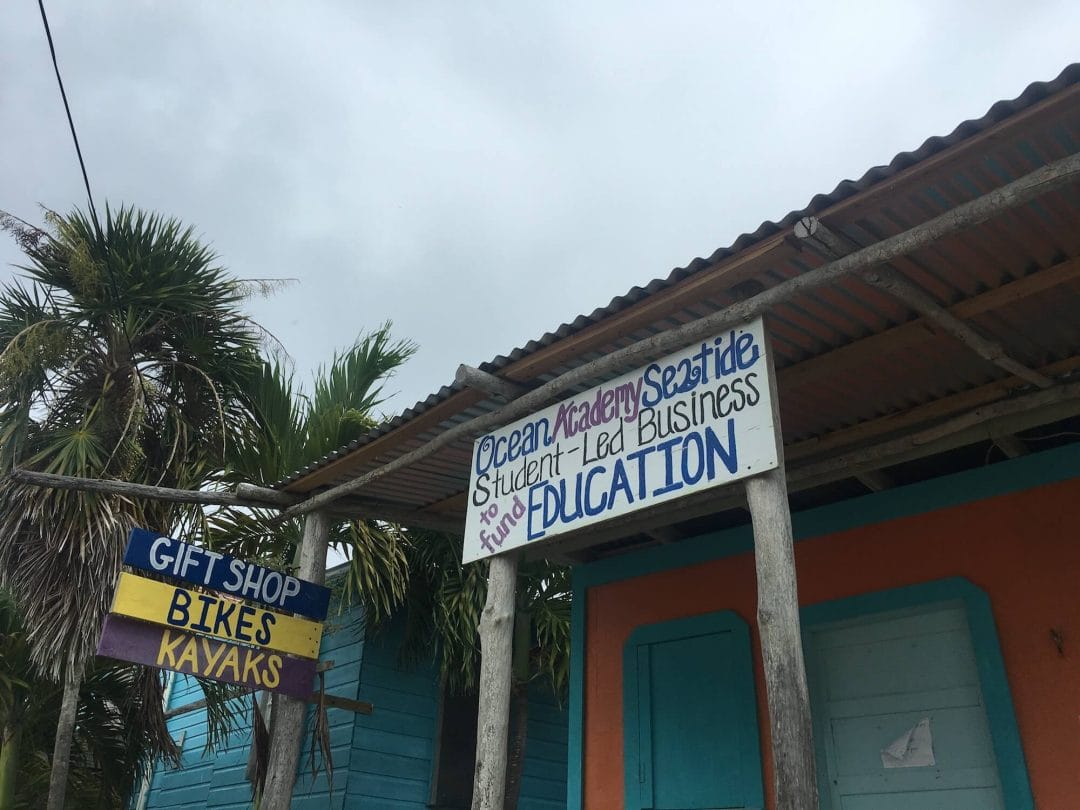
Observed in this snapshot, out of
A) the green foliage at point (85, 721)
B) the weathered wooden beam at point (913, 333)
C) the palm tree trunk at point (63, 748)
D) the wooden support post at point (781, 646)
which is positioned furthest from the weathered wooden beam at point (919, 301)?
the green foliage at point (85, 721)

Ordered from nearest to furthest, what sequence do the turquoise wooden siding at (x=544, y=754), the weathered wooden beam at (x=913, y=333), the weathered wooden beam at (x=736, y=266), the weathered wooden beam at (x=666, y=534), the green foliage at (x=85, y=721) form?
1. the weathered wooden beam at (x=736, y=266)
2. the weathered wooden beam at (x=913, y=333)
3. the weathered wooden beam at (x=666, y=534)
4. the green foliage at (x=85, y=721)
5. the turquoise wooden siding at (x=544, y=754)

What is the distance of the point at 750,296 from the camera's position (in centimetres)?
409

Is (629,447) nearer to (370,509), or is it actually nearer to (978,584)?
(978,584)

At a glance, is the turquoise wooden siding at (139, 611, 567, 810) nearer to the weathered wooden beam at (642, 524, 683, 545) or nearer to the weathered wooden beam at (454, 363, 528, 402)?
the weathered wooden beam at (642, 524, 683, 545)

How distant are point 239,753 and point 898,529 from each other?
28.3ft

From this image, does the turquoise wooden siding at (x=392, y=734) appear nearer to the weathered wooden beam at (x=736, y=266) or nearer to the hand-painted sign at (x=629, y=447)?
the hand-painted sign at (x=629, y=447)

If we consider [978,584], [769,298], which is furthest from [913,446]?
[769,298]

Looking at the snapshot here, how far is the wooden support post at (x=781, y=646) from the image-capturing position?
3070 millimetres

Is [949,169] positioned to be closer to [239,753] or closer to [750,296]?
[750,296]

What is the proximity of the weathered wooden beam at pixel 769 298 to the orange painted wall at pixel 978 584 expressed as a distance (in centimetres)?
222

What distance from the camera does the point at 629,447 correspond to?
4.17m

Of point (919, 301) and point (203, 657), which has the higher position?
point (919, 301)

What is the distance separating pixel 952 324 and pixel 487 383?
225 centimetres

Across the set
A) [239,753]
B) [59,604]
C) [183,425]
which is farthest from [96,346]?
[239,753]
